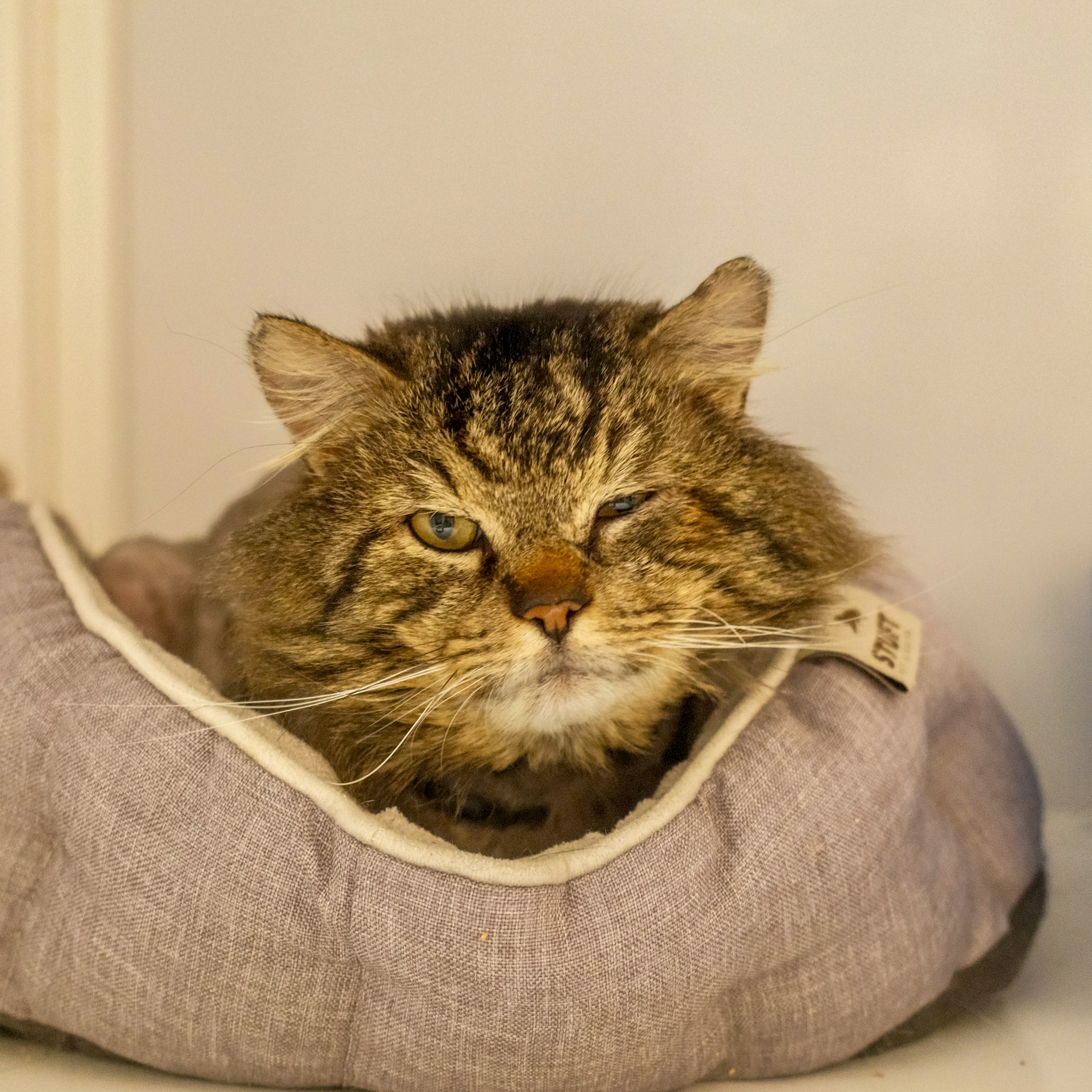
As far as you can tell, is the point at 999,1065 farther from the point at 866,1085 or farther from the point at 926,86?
the point at 926,86

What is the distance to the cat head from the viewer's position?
3.38 feet

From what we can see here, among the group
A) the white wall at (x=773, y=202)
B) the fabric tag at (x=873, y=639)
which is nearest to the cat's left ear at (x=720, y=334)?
the white wall at (x=773, y=202)

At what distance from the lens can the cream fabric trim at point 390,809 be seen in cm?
98

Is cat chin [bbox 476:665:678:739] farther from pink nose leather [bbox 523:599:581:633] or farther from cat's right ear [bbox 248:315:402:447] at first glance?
cat's right ear [bbox 248:315:402:447]

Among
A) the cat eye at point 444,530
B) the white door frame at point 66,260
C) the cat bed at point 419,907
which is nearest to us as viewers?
the cat bed at point 419,907

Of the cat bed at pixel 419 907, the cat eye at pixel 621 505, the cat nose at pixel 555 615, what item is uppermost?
the cat eye at pixel 621 505

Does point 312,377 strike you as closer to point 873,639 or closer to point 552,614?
point 552,614

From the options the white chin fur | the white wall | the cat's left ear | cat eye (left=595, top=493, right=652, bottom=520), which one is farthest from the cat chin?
the white wall

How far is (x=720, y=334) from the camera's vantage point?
1171 mm

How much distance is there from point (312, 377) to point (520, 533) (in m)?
0.33

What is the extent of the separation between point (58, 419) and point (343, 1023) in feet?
4.86

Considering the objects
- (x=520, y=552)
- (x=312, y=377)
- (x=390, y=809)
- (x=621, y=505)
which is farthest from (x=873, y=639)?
(x=312, y=377)

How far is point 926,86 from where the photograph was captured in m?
1.32

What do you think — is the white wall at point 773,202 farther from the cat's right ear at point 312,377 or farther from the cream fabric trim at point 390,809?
the cream fabric trim at point 390,809
